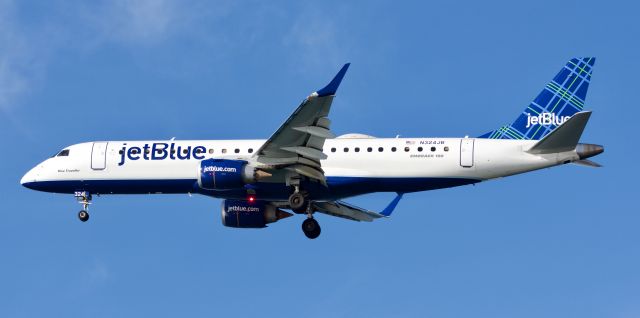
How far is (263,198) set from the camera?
5594 centimetres

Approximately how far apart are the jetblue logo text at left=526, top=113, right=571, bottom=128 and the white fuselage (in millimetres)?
2218

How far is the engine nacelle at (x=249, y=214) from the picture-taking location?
58844 millimetres

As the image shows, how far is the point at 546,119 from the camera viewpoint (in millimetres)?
56219

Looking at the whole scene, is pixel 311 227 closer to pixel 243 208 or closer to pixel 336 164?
pixel 336 164

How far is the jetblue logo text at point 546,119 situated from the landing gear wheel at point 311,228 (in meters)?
9.81

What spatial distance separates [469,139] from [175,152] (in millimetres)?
12460

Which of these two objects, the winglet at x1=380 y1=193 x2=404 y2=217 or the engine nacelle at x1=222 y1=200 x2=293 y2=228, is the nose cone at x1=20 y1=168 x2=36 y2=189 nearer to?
the engine nacelle at x1=222 y1=200 x2=293 y2=228

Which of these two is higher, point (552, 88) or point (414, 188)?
point (552, 88)

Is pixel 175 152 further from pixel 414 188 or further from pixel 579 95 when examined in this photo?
pixel 579 95

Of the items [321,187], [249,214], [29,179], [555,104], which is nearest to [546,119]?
[555,104]

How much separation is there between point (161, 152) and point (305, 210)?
266 inches

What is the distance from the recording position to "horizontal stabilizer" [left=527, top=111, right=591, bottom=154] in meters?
50.2

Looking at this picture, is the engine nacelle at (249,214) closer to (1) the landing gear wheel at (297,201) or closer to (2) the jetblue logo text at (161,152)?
(2) the jetblue logo text at (161,152)

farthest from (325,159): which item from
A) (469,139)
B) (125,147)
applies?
(125,147)
